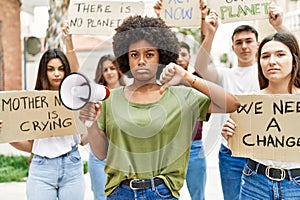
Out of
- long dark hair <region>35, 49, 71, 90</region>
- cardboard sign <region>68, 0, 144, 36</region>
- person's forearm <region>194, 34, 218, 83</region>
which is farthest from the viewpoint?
cardboard sign <region>68, 0, 144, 36</region>

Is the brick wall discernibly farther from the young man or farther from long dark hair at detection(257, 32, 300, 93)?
long dark hair at detection(257, 32, 300, 93)

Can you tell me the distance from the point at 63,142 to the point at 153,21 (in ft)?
3.95

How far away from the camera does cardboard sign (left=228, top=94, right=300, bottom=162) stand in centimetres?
240

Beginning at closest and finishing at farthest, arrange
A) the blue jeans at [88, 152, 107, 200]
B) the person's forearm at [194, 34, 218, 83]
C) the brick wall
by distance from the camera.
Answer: the person's forearm at [194, 34, 218, 83]
the blue jeans at [88, 152, 107, 200]
the brick wall

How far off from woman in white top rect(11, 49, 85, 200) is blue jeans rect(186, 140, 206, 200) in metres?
0.98

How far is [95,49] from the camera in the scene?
236cm

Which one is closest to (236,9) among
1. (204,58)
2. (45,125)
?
(204,58)

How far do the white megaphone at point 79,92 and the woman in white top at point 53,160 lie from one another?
964 millimetres

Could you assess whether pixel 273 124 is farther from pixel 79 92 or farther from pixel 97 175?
pixel 97 175

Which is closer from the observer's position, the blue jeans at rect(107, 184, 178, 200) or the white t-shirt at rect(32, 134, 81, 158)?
the blue jeans at rect(107, 184, 178, 200)

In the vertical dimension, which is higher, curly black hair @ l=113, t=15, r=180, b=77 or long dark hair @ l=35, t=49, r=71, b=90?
curly black hair @ l=113, t=15, r=180, b=77

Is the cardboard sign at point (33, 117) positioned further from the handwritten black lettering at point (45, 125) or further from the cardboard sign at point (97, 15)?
the cardboard sign at point (97, 15)

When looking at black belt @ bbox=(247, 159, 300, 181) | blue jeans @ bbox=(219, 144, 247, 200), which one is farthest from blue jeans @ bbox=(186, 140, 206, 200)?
black belt @ bbox=(247, 159, 300, 181)

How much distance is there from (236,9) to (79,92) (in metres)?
1.61
